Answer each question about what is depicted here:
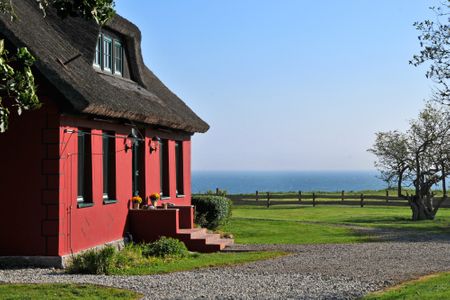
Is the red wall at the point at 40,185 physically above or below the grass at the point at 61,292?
above

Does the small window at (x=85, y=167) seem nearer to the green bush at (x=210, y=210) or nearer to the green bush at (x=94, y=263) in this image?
the green bush at (x=94, y=263)

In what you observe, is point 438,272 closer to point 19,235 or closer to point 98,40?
point 19,235

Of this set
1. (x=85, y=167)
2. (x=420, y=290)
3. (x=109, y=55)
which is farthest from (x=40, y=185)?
(x=420, y=290)

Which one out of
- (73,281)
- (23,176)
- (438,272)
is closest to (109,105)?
(23,176)

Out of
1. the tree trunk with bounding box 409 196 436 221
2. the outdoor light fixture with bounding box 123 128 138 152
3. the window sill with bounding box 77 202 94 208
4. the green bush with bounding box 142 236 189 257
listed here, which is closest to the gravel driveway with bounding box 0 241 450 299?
the window sill with bounding box 77 202 94 208

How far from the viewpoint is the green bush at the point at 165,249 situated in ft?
59.9

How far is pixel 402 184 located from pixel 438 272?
24.2m

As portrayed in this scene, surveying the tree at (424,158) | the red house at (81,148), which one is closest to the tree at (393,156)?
the tree at (424,158)

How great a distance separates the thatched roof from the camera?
51.8 ft

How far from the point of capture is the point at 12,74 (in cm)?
868

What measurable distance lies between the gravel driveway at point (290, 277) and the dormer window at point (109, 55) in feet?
23.0

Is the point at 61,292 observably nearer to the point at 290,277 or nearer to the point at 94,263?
the point at 94,263

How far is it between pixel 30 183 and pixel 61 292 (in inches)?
178

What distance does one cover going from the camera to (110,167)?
19.7 metres
